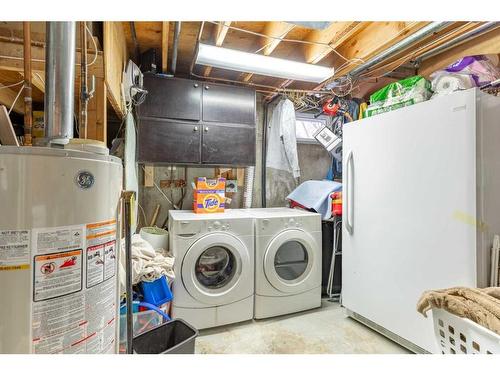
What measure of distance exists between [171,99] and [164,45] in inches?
20.6

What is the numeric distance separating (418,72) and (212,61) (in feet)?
6.65

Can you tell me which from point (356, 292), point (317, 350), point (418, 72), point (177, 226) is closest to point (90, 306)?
point (177, 226)

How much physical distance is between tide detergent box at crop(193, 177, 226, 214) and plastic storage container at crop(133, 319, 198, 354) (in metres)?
1.20

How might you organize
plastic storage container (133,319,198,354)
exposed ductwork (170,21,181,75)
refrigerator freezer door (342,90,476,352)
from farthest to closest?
exposed ductwork (170,21,181,75)
refrigerator freezer door (342,90,476,352)
plastic storage container (133,319,198,354)

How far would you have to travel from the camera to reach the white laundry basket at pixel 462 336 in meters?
0.95

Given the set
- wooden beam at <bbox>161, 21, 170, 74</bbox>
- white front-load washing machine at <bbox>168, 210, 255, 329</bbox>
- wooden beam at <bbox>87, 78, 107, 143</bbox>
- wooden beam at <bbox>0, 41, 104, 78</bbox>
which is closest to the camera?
wooden beam at <bbox>0, 41, 104, 78</bbox>

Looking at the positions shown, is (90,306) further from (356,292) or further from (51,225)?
(356,292)

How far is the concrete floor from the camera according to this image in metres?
1.95

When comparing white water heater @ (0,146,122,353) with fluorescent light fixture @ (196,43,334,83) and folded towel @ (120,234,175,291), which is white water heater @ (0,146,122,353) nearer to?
folded towel @ (120,234,175,291)

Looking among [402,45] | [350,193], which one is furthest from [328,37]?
[350,193]

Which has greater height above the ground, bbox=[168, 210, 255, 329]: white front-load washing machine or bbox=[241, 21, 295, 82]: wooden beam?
bbox=[241, 21, 295, 82]: wooden beam

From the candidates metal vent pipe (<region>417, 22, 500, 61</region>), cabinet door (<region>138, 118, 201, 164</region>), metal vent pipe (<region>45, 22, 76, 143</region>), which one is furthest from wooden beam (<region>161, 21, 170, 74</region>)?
metal vent pipe (<region>417, 22, 500, 61</region>)

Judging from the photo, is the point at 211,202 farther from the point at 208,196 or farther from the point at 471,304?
the point at 471,304

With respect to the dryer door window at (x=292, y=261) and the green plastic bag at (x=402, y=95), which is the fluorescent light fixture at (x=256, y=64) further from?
the dryer door window at (x=292, y=261)
